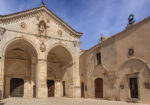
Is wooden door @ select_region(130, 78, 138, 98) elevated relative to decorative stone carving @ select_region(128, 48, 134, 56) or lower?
lower

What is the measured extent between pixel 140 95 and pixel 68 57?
9.35 meters

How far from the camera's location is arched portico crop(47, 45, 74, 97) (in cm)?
1958

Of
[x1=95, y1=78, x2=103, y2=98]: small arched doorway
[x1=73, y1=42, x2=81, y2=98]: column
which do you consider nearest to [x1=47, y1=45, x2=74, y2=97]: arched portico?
[x1=73, y1=42, x2=81, y2=98]: column

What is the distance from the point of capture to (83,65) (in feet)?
68.6

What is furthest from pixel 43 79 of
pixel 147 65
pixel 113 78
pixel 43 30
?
pixel 147 65

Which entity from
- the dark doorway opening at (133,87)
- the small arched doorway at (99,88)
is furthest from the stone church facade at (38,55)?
the dark doorway opening at (133,87)

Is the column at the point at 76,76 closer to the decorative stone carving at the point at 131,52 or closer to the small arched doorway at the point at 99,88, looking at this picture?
the small arched doorway at the point at 99,88

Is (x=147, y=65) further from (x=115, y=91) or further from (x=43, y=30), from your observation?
(x=43, y=30)

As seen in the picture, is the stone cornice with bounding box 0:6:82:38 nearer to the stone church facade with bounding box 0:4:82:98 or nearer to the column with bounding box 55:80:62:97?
the stone church facade with bounding box 0:4:82:98

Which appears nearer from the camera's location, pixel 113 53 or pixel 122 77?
pixel 122 77

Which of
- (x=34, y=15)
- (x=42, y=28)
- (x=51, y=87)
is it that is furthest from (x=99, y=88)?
(x=34, y=15)

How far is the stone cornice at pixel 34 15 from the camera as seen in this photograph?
50.6 feet

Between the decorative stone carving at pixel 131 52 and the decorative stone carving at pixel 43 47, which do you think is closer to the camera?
the decorative stone carving at pixel 131 52

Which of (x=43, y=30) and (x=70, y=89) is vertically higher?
(x=43, y=30)
